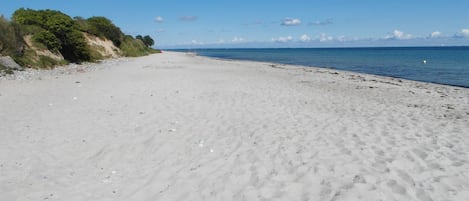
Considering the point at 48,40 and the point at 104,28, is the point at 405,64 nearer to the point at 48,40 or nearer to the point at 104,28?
the point at 48,40

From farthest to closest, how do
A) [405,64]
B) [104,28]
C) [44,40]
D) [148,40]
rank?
[148,40], [104,28], [405,64], [44,40]

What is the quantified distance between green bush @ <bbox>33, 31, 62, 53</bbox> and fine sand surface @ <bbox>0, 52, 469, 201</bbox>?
16.7 m

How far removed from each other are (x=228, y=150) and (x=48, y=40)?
25.6m

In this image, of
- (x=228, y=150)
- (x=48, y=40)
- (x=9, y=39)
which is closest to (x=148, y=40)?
(x=48, y=40)

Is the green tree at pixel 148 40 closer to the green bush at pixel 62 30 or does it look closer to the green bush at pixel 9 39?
the green bush at pixel 62 30

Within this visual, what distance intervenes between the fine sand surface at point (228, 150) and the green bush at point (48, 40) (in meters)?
16.7

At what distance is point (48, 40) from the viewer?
2653 cm

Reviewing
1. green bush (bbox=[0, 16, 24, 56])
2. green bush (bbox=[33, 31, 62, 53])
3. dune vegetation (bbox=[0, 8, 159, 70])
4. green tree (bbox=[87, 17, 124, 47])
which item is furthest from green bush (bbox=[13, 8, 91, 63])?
green tree (bbox=[87, 17, 124, 47])

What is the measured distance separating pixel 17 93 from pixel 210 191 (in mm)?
11360

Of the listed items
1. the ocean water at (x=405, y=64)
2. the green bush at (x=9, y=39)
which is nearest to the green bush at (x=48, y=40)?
the green bush at (x=9, y=39)

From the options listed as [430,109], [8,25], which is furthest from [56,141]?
[8,25]

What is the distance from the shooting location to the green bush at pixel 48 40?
26.1 meters

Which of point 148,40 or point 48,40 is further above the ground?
point 148,40

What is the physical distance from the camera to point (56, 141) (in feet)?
22.9
